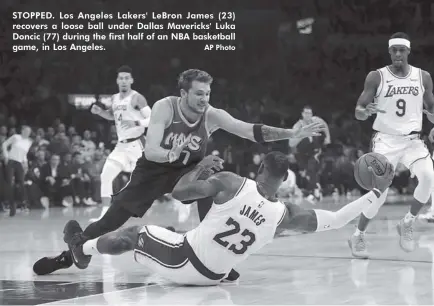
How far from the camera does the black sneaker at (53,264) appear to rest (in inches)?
249

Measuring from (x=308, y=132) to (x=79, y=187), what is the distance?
9.94 meters

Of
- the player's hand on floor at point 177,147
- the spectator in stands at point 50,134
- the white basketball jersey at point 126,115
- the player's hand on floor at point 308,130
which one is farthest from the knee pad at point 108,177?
the spectator in stands at point 50,134

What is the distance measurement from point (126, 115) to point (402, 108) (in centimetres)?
394

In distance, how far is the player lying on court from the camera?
211 inches

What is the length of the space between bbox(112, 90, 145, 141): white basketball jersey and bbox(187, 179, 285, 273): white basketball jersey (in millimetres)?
5273

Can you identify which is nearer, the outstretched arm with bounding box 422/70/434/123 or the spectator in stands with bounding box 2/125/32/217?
the outstretched arm with bounding box 422/70/434/123

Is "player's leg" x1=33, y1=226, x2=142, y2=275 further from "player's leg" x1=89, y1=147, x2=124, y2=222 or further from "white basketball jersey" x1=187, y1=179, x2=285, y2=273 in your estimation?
"player's leg" x1=89, y1=147, x2=124, y2=222

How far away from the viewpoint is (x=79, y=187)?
15.3 meters

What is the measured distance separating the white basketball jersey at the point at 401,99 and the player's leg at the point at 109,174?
146 inches

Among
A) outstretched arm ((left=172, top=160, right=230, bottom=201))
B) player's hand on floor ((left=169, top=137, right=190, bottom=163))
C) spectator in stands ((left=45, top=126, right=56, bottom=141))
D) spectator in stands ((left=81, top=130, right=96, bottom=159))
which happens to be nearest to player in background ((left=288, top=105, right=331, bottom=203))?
spectator in stands ((left=81, top=130, right=96, bottom=159))

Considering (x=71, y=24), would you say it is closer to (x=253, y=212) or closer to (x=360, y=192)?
(x=360, y=192)

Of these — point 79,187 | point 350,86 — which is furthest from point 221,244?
point 350,86

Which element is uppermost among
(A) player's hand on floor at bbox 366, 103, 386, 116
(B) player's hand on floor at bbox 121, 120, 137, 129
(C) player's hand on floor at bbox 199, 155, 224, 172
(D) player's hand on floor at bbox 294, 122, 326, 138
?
(A) player's hand on floor at bbox 366, 103, 386, 116

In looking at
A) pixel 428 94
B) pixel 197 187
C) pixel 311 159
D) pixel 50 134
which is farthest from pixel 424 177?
pixel 50 134
